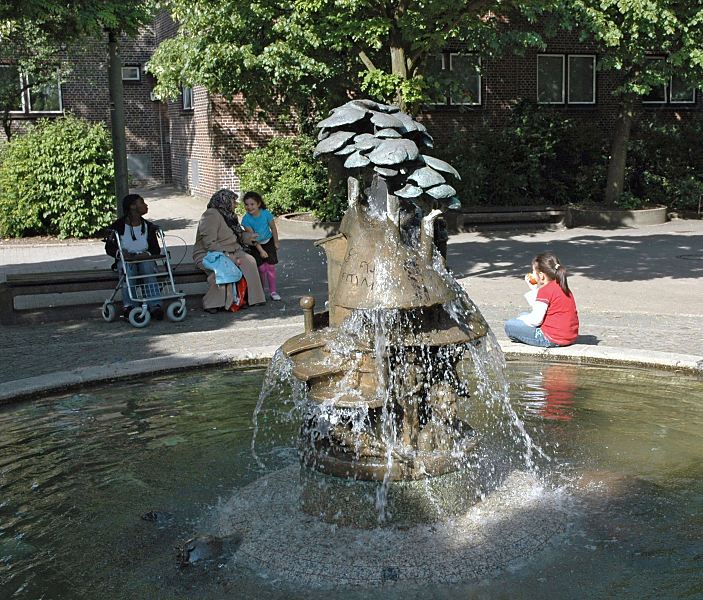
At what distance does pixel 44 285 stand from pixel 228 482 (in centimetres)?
650

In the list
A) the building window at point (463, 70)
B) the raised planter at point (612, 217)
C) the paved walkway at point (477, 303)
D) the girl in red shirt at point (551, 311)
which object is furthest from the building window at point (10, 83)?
the girl in red shirt at point (551, 311)

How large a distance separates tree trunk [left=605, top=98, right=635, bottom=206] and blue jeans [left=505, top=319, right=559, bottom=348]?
48.6 feet

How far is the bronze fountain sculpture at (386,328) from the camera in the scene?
604 cm

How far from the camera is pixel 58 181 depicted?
2012cm

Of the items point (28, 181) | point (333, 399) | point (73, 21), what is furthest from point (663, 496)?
point (28, 181)

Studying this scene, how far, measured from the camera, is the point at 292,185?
23.3 meters

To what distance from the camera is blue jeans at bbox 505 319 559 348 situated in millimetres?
10227

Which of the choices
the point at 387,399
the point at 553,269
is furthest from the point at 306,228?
the point at 387,399

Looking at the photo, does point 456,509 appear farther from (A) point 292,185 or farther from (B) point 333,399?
(A) point 292,185

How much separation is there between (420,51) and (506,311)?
18.3ft

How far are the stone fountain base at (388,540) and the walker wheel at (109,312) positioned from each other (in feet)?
20.4

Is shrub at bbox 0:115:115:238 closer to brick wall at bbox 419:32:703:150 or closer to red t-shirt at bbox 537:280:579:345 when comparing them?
brick wall at bbox 419:32:703:150

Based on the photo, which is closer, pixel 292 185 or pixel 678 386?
pixel 678 386

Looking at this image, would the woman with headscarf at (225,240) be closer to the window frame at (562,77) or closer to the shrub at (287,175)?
the shrub at (287,175)
